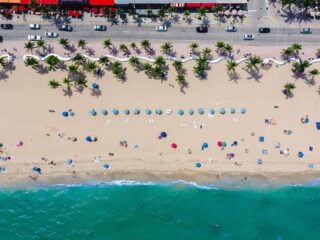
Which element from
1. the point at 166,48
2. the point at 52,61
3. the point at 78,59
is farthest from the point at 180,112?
the point at 52,61

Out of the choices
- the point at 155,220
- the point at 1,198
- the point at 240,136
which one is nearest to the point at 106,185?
the point at 155,220

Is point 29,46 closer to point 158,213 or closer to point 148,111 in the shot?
point 148,111

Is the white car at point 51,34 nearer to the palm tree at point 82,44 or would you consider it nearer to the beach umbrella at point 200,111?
the palm tree at point 82,44

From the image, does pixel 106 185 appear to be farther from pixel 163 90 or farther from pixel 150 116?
pixel 163 90

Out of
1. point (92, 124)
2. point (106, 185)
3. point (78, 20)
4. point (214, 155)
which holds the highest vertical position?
point (78, 20)

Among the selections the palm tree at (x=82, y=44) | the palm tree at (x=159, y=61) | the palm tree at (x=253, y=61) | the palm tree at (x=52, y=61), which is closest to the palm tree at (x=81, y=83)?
the palm tree at (x=52, y=61)

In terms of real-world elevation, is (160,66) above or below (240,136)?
above
